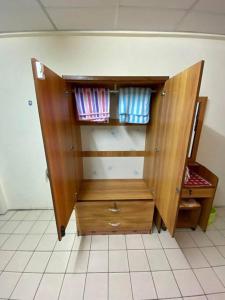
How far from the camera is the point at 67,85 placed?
53.4 inches

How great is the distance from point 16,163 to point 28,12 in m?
1.61

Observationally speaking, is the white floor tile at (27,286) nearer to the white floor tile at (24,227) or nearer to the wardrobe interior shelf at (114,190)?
the white floor tile at (24,227)

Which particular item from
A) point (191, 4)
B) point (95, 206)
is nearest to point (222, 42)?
point (191, 4)

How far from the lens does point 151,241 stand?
161cm

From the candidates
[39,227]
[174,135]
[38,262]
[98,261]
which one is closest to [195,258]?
[98,261]

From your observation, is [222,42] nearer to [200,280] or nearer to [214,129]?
[214,129]

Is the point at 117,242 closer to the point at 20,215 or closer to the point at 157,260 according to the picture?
the point at 157,260

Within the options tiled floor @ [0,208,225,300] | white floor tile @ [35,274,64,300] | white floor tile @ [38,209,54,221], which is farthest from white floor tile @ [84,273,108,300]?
white floor tile @ [38,209,54,221]

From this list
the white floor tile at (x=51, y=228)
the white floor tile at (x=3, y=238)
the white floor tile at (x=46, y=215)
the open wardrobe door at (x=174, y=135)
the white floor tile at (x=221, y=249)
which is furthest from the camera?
the white floor tile at (x=46, y=215)

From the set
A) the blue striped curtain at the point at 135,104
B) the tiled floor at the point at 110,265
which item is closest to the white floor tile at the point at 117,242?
the tiled floor at the point at 110,265

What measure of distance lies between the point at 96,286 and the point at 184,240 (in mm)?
1065

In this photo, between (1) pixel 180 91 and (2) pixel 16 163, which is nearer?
(1) pixel 180 91

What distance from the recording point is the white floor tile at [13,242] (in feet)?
5.08

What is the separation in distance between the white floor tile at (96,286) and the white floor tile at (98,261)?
0.04 m
